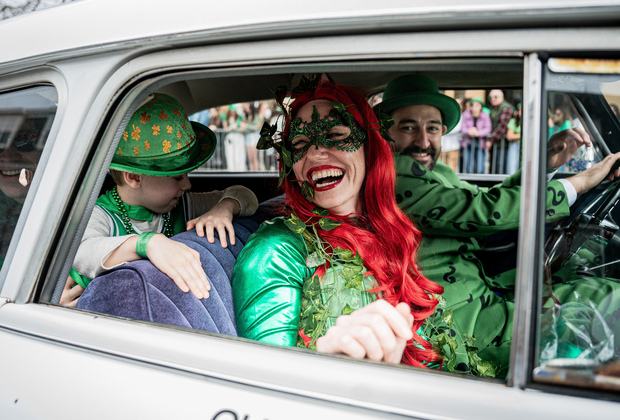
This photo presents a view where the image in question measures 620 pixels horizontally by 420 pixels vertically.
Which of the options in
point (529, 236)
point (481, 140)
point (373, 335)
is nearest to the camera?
point (529, 236)

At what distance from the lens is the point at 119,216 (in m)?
1.79

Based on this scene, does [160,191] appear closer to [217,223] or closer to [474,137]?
[217,223]

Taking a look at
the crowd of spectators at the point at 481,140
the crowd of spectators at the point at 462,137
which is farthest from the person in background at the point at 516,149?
the crowd of spectators at the point at 481,140

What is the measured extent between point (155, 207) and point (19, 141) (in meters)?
0.67

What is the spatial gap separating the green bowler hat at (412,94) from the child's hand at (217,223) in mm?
1003

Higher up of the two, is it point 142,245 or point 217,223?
point 217,223

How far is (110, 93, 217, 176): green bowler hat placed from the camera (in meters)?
1.66

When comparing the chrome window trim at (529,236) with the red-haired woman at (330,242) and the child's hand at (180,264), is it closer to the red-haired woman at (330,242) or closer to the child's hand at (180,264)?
the red-haired woman at (330,242)

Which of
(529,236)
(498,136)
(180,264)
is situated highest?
(498,136)

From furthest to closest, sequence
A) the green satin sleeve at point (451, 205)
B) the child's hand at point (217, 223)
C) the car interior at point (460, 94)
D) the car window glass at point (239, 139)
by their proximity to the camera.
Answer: the car window glass at point (239, 139) → the green satin sleeve at point (451, 205) → the child's hand at point (217, 223) → the car interior at point (460, 94)

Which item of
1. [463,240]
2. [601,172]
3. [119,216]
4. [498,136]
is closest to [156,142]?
[119,216]

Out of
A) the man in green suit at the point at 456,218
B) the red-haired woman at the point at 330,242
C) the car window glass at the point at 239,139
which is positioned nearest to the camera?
the red-haired woman at the point at 330,242

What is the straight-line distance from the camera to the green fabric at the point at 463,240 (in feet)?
6.00

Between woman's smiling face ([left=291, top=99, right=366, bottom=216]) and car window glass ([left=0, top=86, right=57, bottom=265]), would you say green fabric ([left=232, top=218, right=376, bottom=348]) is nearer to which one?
woman's smiling face ([left=291, top=99, right=366, bottom=216])
